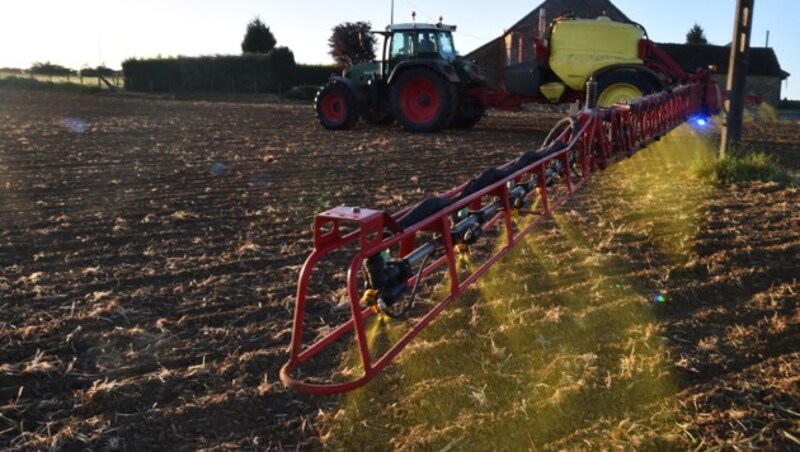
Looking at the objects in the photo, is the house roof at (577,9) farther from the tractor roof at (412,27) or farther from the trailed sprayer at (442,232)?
the trailed sprayer at (442,232)

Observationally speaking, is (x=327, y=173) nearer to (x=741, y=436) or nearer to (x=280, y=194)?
(x=280, y=194)

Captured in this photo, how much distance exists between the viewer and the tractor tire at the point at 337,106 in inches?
543

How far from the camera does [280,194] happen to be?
7.22 m

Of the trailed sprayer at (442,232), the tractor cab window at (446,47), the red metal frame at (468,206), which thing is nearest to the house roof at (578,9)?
the tractor cab window at (446,47)

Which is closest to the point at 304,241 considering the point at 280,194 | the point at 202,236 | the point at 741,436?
the point at 202,236

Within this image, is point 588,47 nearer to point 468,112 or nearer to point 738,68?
point 468,112

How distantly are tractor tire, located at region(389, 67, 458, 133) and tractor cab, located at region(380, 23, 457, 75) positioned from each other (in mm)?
414

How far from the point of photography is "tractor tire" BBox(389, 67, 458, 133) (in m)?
12.6

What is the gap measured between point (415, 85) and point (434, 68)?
2.30ft

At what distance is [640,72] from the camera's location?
10.9 metres

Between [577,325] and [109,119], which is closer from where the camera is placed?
[577,325]

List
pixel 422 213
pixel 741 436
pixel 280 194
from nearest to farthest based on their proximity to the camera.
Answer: pixel 741 436 < pixel 422 213 < pixel 280 194

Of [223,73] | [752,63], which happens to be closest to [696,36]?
[752,63]

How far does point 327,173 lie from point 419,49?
17.7 ft
